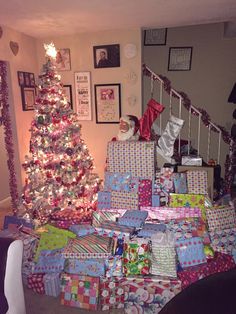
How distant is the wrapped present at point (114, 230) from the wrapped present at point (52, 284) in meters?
0.51

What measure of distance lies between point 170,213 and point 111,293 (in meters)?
0.96

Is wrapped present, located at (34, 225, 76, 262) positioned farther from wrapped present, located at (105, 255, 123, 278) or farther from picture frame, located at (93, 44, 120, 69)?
picture frame, located at (93, 44, 120, 69)

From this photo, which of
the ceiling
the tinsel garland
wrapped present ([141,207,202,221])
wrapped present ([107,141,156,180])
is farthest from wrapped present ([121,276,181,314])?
the ceiling

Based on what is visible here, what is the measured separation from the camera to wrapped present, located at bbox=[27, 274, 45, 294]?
2.23 meters

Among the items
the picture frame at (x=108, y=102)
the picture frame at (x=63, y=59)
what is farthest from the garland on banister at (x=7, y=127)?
the picture frame at (x=108, y=102)

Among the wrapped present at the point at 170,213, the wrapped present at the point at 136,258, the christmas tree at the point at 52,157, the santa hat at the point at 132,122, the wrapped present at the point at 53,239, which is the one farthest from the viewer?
the christmas tree at the point at 52,157

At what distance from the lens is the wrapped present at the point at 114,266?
211 centimetres

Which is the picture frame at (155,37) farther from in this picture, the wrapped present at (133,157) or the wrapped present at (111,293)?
the wrapped present at (111,293)

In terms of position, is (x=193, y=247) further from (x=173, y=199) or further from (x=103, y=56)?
(x=103, y=56)

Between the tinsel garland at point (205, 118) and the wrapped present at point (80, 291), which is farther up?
the tinsel garland at point (205, 118)

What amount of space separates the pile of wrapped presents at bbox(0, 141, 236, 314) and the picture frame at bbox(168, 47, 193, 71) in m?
2.58

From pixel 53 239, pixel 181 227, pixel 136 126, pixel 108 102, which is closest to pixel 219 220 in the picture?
pixel 181 227

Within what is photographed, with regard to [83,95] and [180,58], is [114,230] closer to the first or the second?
[83,95]

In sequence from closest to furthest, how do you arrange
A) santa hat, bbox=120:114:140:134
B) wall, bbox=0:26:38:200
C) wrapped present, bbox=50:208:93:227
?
santa hat, bbox=120:114:140:134
wrapped present, bbox=50:208:93:227
wall, bbox=0:26:38:200
